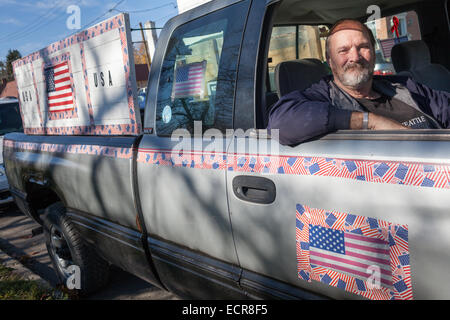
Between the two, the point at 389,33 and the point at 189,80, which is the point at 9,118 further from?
the point at 389,33

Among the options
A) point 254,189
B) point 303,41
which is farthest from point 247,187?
point 303,41

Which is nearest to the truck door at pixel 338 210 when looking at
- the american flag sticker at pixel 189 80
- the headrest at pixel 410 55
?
the american flag sticker at pixel 189 80

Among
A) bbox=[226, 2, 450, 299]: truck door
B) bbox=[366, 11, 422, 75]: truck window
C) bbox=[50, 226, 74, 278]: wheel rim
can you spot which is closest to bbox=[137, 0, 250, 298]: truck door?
bbox=[226, 2, 450, 299]: truck door

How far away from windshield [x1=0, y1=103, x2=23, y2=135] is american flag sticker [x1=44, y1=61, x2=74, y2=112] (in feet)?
16.3

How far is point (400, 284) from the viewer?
131cm

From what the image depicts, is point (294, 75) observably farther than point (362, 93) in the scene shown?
Yes

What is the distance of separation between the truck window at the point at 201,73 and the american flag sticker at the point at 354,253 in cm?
69

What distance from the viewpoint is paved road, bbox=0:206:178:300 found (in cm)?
345

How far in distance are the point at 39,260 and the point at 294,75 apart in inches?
145

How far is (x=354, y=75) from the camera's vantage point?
81.0 inches

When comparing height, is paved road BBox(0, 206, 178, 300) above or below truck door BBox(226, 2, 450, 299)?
below

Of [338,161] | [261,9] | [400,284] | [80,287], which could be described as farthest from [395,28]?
[80,287]

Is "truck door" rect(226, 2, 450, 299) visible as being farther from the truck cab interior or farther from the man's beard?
the truck cab interior

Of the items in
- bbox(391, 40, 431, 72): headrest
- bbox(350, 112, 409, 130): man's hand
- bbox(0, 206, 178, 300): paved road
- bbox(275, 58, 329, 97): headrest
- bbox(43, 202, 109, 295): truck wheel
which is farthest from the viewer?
bbox(0, 206, 178, 300): paved road
